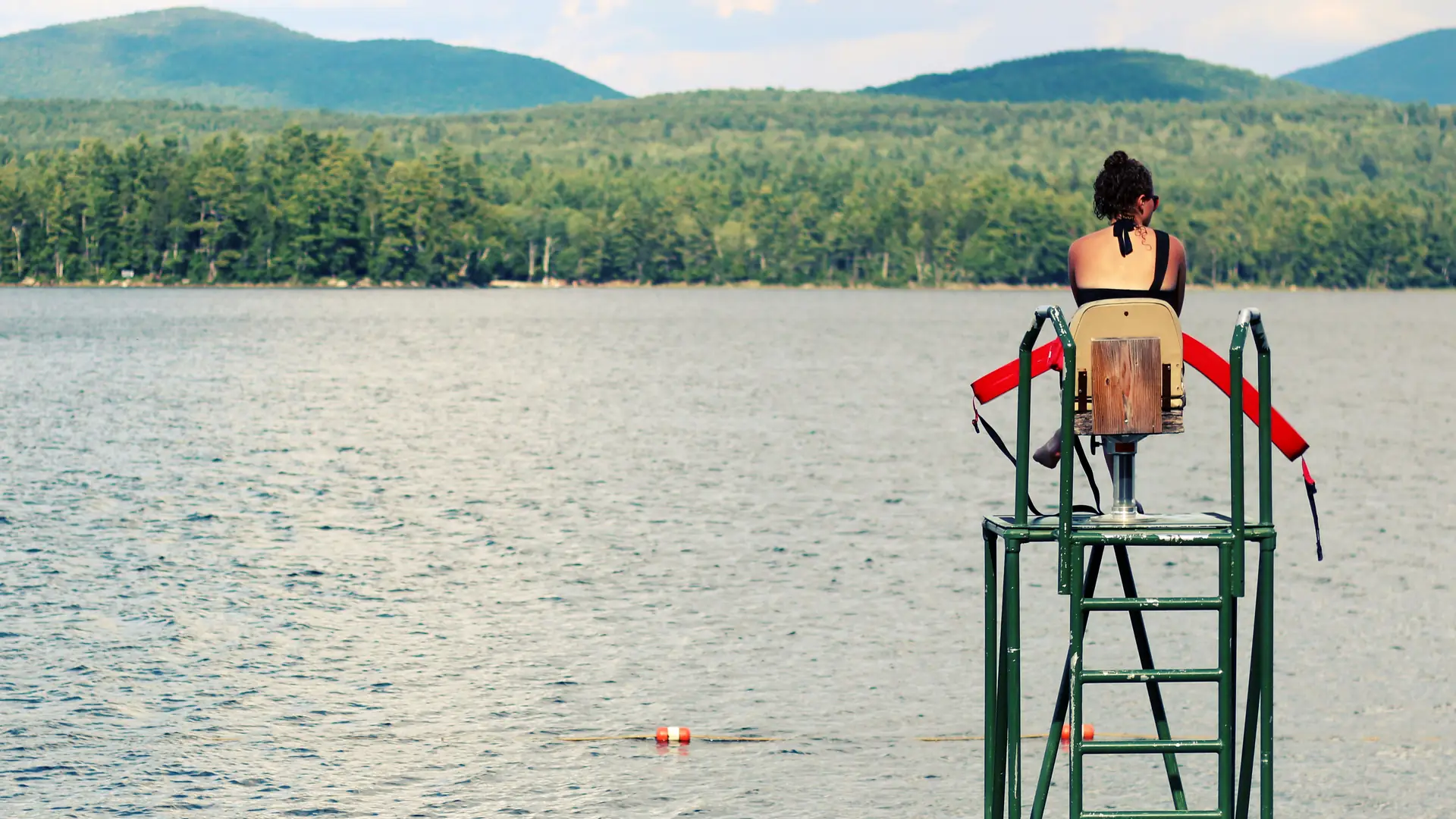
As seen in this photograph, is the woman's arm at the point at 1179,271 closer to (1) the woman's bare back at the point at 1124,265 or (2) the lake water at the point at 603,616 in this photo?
(1) the woman's bare back at the point at 1124,265

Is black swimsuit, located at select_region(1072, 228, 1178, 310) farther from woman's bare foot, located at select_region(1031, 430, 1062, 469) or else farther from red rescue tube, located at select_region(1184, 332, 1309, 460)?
woman's bare foot, located at select_region(1031, 430, 1062, 469)

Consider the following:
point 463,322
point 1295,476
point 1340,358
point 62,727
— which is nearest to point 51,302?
point 463,322

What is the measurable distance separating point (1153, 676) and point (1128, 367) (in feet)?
5.33

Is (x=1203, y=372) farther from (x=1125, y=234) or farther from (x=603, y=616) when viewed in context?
(x=603, y=616)

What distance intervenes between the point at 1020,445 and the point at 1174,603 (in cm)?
113

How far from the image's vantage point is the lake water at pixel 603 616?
1539 centimetres

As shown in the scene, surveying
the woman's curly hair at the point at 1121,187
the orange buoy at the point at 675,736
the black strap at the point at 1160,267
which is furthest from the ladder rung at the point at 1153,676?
the orange buoy at the point at 675,736

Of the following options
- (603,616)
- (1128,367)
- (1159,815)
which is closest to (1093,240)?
(1128,367)

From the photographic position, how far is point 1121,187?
32.9 feet

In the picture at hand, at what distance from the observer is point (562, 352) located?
353ft

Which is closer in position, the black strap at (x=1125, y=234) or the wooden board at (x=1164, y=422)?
the wooden board at (x=1164, y=422)

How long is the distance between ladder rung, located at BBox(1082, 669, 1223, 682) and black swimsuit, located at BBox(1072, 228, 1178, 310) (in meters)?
1.97

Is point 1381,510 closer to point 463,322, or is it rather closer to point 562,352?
point 562,352

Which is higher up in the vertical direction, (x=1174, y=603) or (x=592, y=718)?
(x=1174, y=603)
